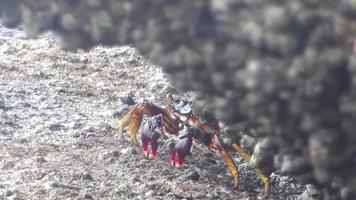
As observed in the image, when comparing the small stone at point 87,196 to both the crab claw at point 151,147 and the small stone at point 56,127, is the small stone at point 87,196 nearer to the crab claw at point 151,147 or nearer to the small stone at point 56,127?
the crab claw at point 151,147

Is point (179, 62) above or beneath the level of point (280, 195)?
beneath

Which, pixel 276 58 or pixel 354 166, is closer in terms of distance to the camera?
pixel 276 58

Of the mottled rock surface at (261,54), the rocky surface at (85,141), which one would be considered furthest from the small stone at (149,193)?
the mottled rock surface at (261,54)

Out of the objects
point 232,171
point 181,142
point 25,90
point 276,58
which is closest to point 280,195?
point 232,171

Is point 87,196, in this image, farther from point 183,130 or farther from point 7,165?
point 183,130

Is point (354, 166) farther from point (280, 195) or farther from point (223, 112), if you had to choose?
point (280, 195)

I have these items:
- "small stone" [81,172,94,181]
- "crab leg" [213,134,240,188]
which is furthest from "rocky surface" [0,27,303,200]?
"crab leg" [213,134,240,188]
